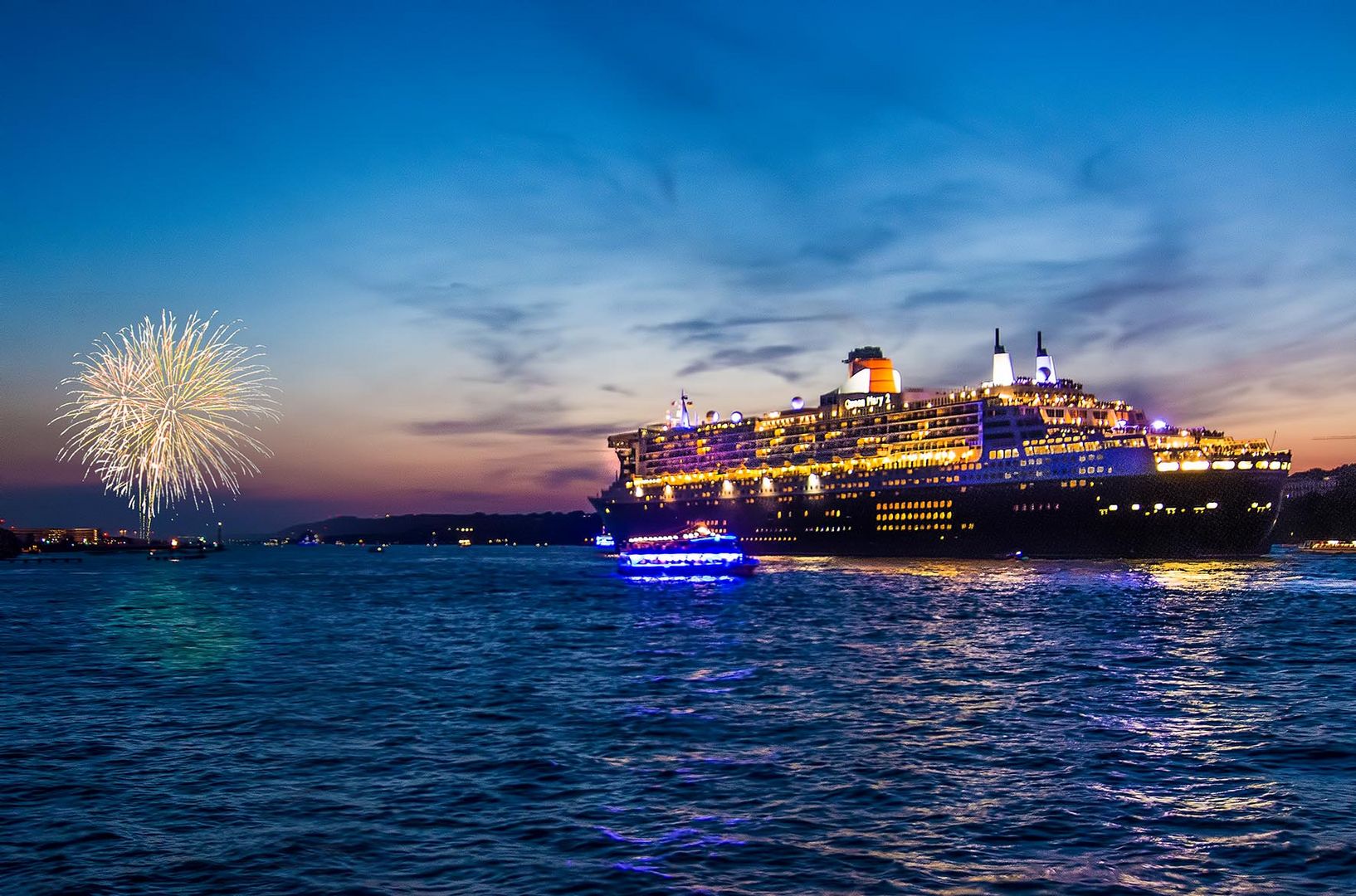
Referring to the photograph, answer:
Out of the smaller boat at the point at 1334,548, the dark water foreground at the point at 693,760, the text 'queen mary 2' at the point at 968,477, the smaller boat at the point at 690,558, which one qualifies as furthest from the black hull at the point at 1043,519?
the smaller boat at the point at 1334,548

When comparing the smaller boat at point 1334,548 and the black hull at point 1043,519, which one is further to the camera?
the smaller boat at point 1334,548

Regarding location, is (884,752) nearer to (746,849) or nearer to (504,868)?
(746,849)

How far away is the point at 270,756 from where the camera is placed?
1992cm

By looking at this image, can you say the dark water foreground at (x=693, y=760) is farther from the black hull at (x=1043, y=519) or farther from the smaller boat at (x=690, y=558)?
the black hull at (x=1043, y=519)

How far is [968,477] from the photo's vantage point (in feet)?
346

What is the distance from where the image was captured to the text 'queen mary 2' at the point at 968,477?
92812mm

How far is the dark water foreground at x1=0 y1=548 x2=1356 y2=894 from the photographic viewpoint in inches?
523

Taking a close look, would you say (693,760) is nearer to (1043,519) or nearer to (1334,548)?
(1043,519)

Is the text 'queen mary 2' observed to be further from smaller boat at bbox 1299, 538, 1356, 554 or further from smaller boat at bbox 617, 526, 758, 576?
smaller boat at bbox 1299, 538, 1356, 554

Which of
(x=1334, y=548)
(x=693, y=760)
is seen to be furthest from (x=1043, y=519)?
(x=1334, y=548)

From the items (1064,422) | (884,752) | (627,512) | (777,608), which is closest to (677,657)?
(884,752)

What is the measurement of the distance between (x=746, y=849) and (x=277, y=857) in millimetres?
5917

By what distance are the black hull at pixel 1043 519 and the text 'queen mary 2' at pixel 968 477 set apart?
0.14 metres

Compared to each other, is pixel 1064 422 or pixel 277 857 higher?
pixel 1064 422
